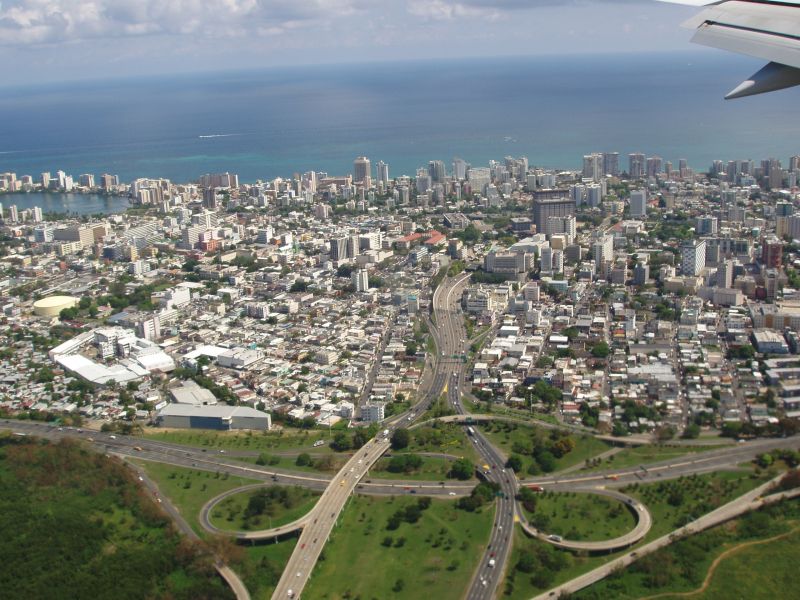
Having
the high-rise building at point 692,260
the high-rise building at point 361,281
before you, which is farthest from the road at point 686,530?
the high-rise building at point 361,281

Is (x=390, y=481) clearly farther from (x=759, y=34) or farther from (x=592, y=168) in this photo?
(x=592, y=168)

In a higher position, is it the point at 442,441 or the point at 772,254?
the point at 772,254

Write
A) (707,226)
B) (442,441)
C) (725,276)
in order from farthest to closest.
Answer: (707,226) < (725,276) < (442,441)

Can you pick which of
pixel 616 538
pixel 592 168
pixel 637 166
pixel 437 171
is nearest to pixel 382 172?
pixel 437 171

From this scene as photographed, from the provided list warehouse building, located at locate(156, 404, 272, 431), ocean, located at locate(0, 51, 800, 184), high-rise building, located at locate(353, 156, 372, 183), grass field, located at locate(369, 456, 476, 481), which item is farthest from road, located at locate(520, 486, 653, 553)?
ocean, located at locate(0, 51, 800, 184)

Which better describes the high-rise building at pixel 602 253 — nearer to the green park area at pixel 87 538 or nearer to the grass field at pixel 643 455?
the grass field at pixel 643 455

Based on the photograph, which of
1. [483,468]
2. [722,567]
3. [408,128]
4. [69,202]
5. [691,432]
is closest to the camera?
[722,567]

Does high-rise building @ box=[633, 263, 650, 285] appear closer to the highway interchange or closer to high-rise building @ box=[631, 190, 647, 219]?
the highway interchange
